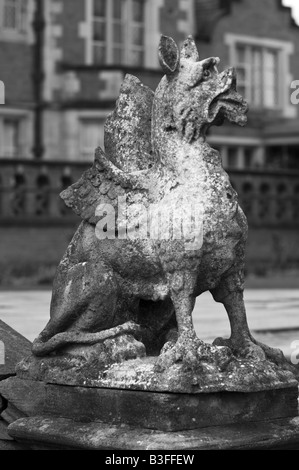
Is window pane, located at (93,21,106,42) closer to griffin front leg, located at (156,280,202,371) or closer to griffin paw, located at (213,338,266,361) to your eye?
griffin paw, located at (213,338,266,361)

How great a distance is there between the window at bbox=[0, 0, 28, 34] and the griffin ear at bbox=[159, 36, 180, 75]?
975 inches

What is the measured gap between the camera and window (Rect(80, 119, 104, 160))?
3039 centimetres

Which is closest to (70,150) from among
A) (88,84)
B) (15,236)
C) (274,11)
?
(88,84)

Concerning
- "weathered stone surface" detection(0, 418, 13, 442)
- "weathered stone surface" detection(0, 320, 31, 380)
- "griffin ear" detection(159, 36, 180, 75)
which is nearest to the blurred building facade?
"weathered stone surface" detection(0, 320, 31, 380)

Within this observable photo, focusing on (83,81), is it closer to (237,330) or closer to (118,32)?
(118,32)

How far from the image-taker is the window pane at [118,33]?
A: 31.9m

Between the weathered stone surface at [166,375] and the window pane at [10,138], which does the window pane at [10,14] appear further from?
the weathered stone surface at [166,375]

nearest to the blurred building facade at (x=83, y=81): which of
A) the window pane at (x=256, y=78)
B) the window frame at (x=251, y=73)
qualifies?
the window frame at (x=251, y=73)

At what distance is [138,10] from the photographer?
106 ft

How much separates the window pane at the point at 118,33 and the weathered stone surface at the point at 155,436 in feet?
88.8

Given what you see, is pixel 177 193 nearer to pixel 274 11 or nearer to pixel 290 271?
pixel 290 271

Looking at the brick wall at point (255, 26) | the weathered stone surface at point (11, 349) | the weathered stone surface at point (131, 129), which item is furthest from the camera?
the brick wall at point (255, 26)

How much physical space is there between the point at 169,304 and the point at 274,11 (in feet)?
102

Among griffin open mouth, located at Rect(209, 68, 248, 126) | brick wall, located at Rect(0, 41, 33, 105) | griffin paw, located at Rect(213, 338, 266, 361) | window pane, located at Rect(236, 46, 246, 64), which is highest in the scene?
window pane, located at Rect(236, 46, 246, 64)
